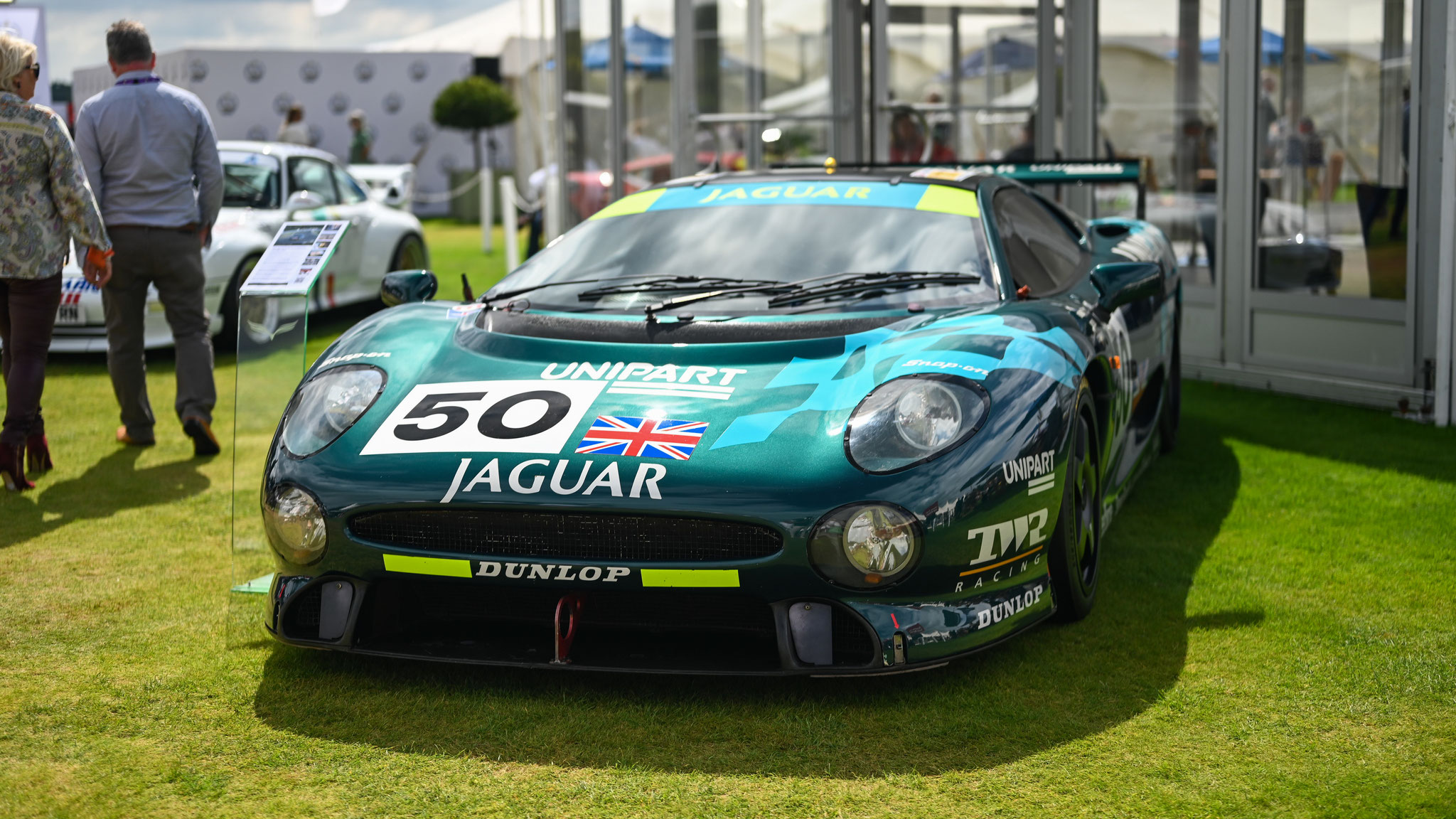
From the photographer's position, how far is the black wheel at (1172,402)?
5.53m

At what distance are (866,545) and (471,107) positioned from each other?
26538mm

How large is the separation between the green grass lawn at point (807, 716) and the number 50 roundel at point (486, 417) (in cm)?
54

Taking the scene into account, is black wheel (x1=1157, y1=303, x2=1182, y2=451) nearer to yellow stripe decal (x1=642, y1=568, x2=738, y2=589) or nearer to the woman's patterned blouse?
yellow stripe decal (x1=642, y1=568, x2=738, y2=589)

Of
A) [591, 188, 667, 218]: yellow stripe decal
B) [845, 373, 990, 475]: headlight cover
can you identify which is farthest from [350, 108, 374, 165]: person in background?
[845, 373, 990, 475]: headlight cover

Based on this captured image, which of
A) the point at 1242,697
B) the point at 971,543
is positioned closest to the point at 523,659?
the point at 971,543

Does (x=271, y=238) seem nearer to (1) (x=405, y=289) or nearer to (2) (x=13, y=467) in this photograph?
(2) (x=13, y=467)

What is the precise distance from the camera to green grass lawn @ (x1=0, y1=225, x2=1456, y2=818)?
8.64 feet

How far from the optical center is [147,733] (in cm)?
297

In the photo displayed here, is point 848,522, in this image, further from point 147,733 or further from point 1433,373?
point 1433,373

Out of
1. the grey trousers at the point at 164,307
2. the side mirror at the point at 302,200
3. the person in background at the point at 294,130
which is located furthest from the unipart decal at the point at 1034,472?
the person in background at the point at 294,130

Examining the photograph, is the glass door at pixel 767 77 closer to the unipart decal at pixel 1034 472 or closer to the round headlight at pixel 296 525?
the unipart decal at pixel 1034 472

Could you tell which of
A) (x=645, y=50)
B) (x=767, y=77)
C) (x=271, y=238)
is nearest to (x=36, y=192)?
(x=271, y=238)

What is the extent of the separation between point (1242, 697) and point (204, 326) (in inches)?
179

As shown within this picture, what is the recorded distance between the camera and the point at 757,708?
3043 mm
